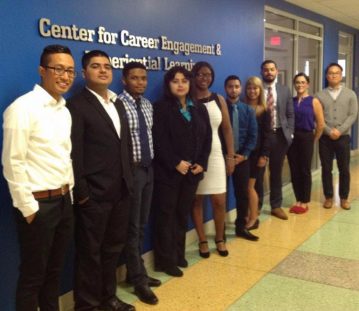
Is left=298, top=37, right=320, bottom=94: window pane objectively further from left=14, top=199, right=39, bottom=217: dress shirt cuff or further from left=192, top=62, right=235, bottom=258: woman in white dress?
left=14, top=199, right=39, bottom=217: dress shirt cuff

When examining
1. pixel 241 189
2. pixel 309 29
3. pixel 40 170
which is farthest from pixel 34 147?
pixel 309 29

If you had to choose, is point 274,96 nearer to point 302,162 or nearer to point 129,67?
point 302,162

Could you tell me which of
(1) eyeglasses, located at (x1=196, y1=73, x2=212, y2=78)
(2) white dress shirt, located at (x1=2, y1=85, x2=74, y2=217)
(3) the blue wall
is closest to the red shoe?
(3) the blue wall

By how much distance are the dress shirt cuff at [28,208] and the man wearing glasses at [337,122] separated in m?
4.00

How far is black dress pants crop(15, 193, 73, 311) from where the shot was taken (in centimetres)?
221

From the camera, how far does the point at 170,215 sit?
3416mm

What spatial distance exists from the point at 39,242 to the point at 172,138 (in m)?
1.36

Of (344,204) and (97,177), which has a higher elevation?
(97,177)

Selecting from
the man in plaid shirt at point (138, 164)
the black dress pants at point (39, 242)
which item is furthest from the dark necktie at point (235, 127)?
the black dress pants at point (39, 242)

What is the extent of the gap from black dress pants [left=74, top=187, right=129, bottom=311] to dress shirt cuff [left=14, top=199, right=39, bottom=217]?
481 millimetres

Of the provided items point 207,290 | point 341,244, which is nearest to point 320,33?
point 341,244

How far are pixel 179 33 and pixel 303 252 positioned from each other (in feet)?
7.23

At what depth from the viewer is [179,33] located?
380 centimetres

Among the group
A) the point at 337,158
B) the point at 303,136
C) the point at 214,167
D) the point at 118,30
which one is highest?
the point at 118,30
